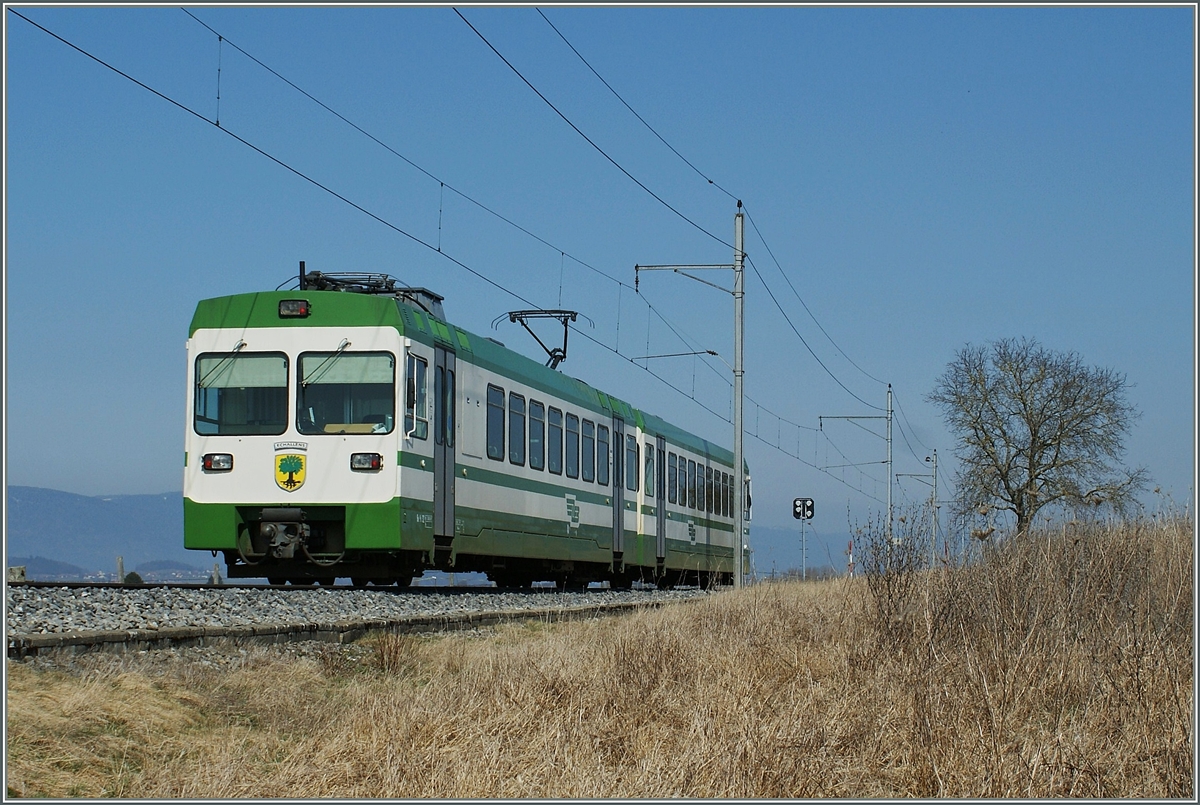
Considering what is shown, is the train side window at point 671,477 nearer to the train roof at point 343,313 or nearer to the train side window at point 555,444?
the train side window at point 555,444

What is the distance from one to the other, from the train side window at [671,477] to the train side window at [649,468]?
138 centimetres

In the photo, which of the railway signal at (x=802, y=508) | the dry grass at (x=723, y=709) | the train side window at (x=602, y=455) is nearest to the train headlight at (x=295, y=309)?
the dry grass at (x=723, y=709)

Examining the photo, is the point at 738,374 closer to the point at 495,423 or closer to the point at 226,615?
the point at 495,423

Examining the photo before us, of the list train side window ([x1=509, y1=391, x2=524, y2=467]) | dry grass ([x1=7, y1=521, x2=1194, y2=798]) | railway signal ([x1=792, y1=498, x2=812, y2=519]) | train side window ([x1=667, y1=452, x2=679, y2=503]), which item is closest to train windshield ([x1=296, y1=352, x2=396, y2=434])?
train side window ([x1=509, y1=391, x2=524, y2=467])

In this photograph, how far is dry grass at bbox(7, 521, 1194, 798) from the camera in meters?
6.13

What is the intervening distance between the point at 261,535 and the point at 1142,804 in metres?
12.5

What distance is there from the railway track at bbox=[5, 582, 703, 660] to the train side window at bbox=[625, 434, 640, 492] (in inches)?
315

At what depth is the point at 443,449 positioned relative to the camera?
17672 millimetres

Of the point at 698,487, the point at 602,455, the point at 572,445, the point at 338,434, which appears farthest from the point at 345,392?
the point at 698,487

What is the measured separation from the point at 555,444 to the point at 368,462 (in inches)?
241

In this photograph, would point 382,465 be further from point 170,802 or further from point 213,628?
point 170,802

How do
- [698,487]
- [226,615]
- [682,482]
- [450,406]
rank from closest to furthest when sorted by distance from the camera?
1. [226,615]
2. [450,406]
3. [682,482]
4. [698,487]

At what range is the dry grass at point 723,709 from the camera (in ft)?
20.1

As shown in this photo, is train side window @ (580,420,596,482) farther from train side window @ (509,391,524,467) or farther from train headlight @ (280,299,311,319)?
train headlight @ (280,299,311,319)
